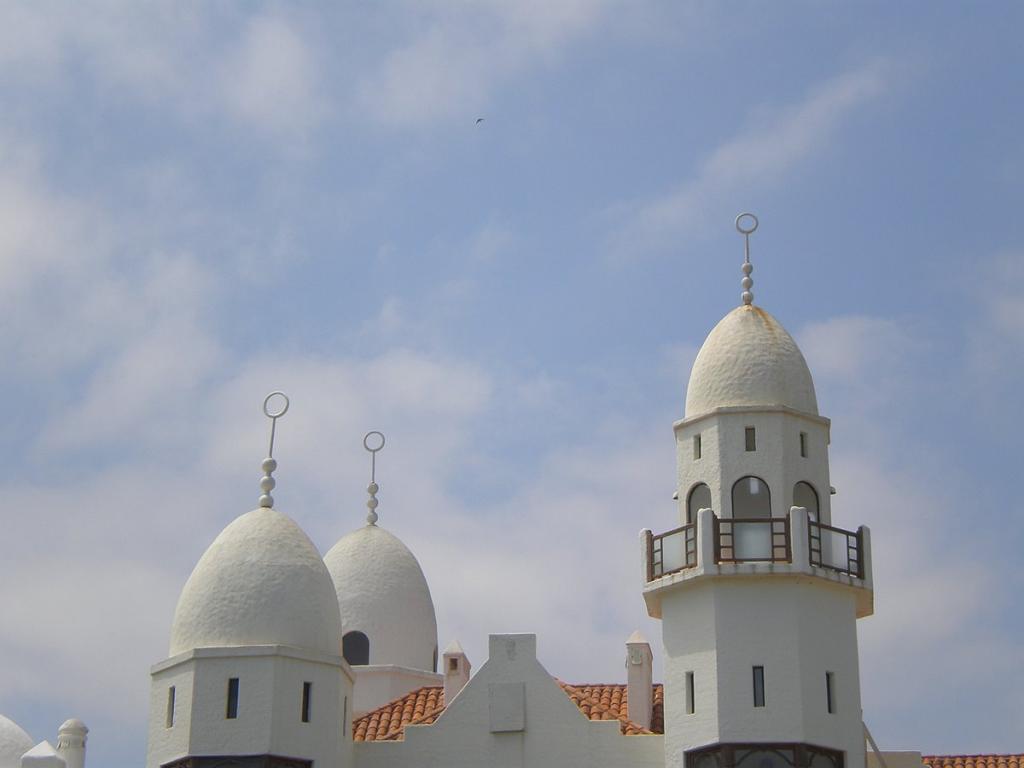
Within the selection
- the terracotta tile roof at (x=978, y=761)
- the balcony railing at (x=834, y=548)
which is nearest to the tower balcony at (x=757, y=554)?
the balcony railing at (x=834, y=548)

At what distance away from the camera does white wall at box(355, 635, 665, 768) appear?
33906 mm

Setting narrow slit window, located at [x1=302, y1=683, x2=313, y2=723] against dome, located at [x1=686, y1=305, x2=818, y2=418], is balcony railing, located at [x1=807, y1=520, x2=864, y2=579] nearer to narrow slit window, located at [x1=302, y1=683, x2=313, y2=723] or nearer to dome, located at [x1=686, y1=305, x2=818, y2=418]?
dome, located at [x1=686, y1=305, x2=818, y2=418]

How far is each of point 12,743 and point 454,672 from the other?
32.1ft

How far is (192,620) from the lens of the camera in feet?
111

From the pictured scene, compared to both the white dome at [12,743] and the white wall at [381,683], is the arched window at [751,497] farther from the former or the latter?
the white dome at [12,743]

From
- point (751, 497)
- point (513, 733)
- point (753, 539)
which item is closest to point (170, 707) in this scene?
point (513, 733)

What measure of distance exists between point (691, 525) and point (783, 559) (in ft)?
6.04

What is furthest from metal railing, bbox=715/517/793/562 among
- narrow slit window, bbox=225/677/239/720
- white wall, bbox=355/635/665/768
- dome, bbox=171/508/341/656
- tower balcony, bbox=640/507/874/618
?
narrow slit window, bbox=225/677/239/720

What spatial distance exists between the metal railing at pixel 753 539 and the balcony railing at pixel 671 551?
521mm

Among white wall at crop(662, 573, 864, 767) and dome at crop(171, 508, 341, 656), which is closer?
white wall at crop(662, 573, 864, 767)

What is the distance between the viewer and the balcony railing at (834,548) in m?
33.0

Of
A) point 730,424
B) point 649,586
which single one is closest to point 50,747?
point 649,586

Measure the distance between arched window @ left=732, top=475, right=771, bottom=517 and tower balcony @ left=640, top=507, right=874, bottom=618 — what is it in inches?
23.4

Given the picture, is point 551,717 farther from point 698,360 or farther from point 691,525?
point 698,360
